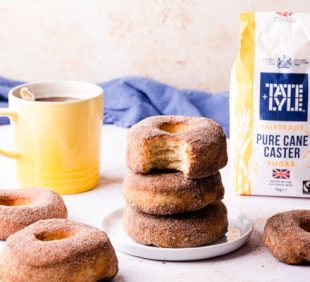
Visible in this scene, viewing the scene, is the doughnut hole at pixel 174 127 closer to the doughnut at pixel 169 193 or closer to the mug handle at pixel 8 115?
the doughnut at pixel 169 193

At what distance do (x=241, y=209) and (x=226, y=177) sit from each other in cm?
15

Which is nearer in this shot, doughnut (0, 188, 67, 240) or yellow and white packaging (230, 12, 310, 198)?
doughnut (0, 188, 67, 240)

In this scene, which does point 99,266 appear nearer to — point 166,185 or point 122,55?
point 166,185

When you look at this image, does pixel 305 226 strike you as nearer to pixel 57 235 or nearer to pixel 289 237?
pixel 289 237

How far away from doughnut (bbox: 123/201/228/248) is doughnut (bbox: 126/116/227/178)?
0.06 m

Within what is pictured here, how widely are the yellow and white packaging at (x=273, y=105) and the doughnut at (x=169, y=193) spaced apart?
270 millimetres

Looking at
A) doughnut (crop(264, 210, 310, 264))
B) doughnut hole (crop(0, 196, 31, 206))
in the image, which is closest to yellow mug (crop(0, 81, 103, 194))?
doughnut hole (crop(0, 196, 31, 206))

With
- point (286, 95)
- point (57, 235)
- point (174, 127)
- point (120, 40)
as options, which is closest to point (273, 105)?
point (286, 95)

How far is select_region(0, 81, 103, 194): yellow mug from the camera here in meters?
1.33

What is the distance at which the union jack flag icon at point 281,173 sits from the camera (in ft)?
4.50

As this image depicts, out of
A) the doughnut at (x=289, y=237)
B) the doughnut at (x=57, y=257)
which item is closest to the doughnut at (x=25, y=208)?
the doughnut at (x=57, y=257)

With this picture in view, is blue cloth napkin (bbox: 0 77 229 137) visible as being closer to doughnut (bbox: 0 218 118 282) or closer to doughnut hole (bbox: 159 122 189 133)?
doughnut hole (bbox: 159 122 189 133)

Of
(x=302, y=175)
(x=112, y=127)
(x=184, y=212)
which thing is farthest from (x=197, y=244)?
(x=112, y=127)

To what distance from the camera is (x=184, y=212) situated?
3.70 feet
